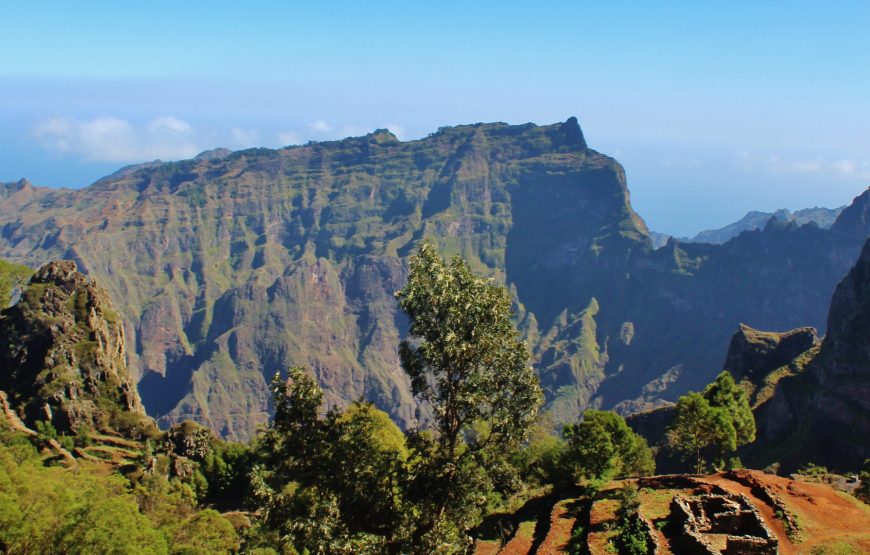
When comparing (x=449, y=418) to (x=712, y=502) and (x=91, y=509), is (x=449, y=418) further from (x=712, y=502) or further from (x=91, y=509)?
(x=91, y=509)

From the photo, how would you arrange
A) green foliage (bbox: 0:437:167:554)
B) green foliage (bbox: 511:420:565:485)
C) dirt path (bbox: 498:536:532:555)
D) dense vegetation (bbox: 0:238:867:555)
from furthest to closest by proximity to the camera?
green foliage (bbox: 511:420:565:485) < dirt path (bbox: 498:536:532:555) < green foliage (bbox: 0:437:167:554) < dense vegetation (bbox: 0:238:867:555)

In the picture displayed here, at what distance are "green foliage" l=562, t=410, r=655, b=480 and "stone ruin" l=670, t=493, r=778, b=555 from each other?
62.4 ft

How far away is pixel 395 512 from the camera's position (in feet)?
91.5

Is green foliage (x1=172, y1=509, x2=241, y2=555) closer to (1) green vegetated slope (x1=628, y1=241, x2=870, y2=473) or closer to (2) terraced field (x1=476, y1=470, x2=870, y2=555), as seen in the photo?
(2) terraced field (x1=476, y1=470, x2=870, y2=555)

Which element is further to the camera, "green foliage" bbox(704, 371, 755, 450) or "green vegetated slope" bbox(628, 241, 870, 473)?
"green vegetated slope" bbox(628, 241, 870, 473)

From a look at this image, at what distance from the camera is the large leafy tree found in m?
26.2

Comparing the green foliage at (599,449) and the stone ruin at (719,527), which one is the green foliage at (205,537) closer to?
the green foliage at (599,449)

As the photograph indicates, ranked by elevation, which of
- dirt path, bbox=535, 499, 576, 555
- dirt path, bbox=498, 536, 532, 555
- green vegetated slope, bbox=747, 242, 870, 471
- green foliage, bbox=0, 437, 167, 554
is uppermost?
green foliage, bbox=0, 437, 167, 554

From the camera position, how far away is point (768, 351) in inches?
5896

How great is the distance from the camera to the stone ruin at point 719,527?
35312mm

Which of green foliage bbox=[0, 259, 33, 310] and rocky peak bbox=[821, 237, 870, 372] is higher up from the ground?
green foliage bbox=[0, 259, 33, 310]

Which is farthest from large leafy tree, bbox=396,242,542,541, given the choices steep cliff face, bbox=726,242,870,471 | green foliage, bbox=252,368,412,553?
steep cliff face, bbox=726,242,870,471

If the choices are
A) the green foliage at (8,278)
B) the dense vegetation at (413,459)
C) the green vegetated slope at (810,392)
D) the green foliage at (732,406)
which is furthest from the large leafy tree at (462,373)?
the green foliage at (8,278)

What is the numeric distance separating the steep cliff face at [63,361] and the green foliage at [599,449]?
7147 cm
